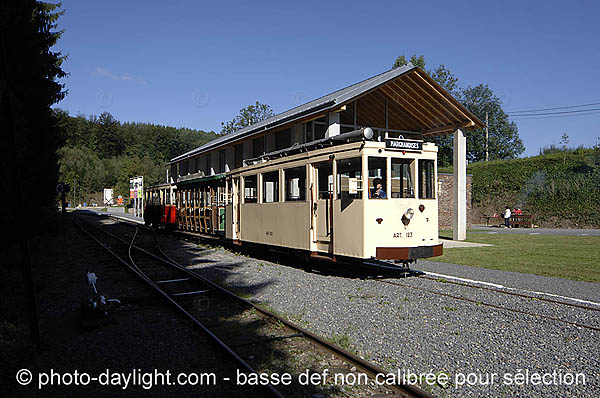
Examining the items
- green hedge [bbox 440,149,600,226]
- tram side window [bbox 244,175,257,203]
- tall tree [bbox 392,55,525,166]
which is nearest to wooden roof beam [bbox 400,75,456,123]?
tram side window [bbox 244,175,257,203]

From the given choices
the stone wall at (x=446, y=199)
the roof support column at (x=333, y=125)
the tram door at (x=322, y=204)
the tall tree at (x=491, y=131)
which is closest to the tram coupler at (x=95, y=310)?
the tram door at (x=322, y=204)

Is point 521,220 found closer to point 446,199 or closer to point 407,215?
point 446,199

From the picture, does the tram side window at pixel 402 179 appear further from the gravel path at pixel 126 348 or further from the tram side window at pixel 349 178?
the gravel path at pixel 126 348

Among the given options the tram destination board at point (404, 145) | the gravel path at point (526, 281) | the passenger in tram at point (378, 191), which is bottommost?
the gravel path at point (526, 281)

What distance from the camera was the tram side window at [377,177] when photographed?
9281mm

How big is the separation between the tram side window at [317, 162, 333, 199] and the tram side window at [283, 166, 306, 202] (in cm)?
58

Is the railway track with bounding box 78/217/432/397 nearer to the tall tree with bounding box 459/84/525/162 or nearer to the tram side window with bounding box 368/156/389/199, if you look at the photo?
the tram side window with bounding box 368/156/389/199

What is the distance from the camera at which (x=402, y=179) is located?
32.0ft

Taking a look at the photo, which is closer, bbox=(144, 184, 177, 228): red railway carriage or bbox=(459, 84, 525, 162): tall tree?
bbox=(144, 184, 177, 228): red railway carriage

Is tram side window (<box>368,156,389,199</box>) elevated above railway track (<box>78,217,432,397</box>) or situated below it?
above

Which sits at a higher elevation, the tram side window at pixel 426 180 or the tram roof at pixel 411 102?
the tram roof at pixel 411 102

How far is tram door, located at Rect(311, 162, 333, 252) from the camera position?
10.2 metres

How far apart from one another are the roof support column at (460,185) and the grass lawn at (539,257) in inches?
54.1

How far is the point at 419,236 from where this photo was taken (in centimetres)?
973
